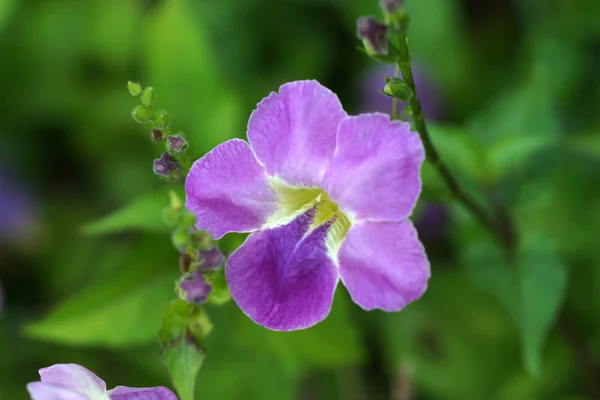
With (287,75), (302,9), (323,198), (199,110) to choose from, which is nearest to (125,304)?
(199,110)

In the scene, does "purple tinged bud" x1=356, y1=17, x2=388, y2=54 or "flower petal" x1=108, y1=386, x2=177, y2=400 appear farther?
"flower petal" x1=108, y1=386, x2=177, y2=400

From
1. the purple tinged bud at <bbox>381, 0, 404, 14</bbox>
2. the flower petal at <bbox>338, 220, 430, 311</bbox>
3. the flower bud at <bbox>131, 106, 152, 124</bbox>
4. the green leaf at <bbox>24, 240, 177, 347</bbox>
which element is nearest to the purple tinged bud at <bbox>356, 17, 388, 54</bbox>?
the purple tinged bud at <bbox>381, 0, 404, 14</bbox>

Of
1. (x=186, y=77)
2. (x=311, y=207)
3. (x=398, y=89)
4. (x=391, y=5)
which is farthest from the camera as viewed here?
(x=186, y=77)

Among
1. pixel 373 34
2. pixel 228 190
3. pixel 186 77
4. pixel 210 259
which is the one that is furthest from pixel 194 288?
pixel 186 77

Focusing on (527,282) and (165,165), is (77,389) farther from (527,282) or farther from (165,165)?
(527,282)

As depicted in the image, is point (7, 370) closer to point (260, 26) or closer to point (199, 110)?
point (199, 110)

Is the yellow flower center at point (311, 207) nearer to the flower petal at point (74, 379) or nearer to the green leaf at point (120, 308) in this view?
the flower petal at point (74, 379)

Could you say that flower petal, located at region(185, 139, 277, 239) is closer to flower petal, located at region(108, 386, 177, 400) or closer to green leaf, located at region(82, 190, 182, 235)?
flower petal, located at region(108, 386, 177, 400)
